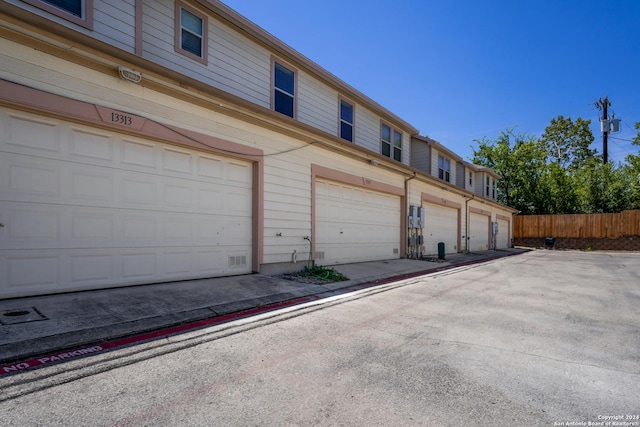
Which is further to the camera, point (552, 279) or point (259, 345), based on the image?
point (552, 279)

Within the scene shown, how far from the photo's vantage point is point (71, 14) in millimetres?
6688

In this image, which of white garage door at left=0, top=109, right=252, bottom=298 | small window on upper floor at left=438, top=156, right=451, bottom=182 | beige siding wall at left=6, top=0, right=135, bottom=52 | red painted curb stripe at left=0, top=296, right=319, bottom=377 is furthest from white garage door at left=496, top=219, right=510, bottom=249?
beige siding wall at left=6, top=0, right=135, bottom=52

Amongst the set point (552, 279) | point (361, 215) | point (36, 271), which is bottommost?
point (552, 279)

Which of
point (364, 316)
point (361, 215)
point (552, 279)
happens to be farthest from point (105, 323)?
point (552, 279)

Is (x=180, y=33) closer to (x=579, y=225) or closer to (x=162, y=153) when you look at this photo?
(x=162, y=153)

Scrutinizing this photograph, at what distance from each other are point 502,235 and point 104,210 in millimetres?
28317

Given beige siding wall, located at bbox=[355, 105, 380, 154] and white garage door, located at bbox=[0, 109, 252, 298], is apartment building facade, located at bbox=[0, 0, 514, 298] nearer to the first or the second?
white garage door, located at bbox=[0, 109, 252, 298]

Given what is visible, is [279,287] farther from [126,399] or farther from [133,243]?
[126,399]

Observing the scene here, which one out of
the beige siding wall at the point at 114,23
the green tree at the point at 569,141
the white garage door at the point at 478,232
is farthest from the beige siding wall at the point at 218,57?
the green tree at the point at 569,141

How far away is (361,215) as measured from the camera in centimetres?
1247

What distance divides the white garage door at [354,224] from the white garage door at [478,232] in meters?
9.72

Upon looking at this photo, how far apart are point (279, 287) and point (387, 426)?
5078mm

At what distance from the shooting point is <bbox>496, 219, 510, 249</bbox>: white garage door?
1073 inches

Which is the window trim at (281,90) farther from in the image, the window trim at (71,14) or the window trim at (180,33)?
the window trim at (71,14)
